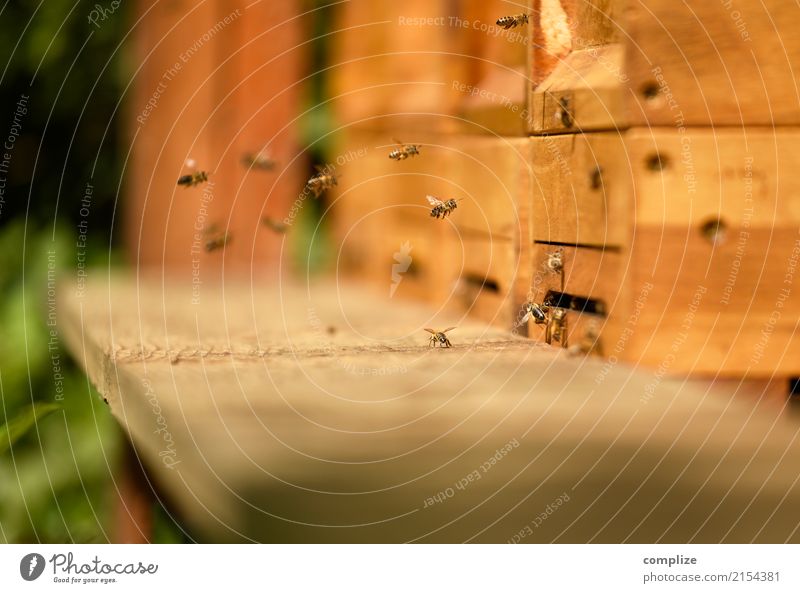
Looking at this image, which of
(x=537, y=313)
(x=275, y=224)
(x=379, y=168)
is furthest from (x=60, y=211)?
(x=537, y=313)

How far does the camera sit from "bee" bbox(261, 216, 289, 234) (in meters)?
1.60

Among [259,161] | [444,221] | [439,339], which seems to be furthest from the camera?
[259,161]

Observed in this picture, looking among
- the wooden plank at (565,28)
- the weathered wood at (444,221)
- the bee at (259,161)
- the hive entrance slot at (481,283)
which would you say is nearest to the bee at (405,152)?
the weathered wood at (444,221)

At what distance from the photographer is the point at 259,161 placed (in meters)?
1.54

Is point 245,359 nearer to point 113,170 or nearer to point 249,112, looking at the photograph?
point 249,112

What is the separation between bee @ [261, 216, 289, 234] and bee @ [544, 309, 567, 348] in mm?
920

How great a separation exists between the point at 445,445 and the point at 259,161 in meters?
1.11

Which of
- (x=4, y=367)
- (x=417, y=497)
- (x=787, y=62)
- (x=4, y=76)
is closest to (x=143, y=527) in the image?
(x=4, y=367)

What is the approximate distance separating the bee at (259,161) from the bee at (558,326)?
35.9 inches

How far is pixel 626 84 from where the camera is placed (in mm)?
667

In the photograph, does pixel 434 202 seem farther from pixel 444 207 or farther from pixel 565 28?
pixel 565 28

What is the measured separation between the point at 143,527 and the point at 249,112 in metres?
0.80

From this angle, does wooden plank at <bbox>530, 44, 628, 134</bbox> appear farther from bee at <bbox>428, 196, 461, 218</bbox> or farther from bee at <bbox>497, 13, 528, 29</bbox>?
bee at <bbox>428, 196, 461, 218</bbox>

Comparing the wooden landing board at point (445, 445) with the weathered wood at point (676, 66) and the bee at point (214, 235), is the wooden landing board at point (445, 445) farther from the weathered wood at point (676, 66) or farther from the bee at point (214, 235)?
the bee at point (214, 235)
